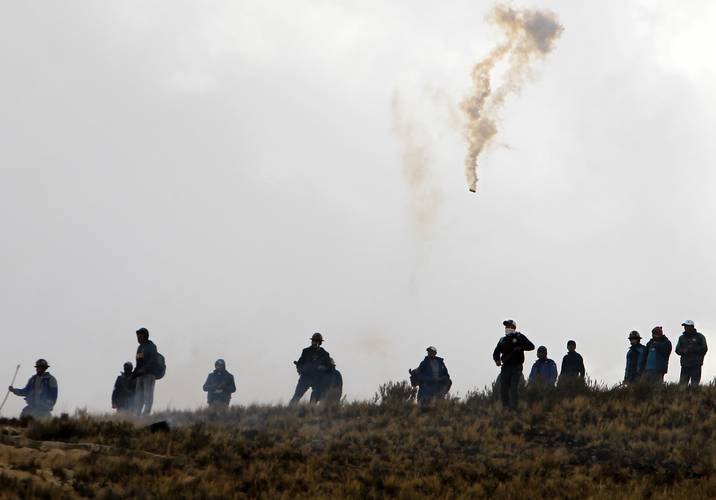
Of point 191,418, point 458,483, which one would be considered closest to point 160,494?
point 458,483

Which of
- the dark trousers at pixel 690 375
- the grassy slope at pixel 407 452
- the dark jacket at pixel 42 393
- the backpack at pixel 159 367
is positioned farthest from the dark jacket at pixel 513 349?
the dark jacket at pixel 42 393

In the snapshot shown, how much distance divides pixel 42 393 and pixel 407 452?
772 centimetres

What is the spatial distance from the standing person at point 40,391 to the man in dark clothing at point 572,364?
33.9ft

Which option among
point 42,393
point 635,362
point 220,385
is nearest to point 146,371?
point 42,393

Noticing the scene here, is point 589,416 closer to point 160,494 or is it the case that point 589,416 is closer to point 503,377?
point 503,377

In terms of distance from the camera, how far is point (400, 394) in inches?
892

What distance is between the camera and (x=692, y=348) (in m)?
21.4

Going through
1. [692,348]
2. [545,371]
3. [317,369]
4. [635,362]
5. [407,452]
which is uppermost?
[692,348]

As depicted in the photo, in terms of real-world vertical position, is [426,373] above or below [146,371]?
above

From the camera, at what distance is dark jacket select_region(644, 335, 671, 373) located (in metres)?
21.8

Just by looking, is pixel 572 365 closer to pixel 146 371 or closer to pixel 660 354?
pixel 660 354

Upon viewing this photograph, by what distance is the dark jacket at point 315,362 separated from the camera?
22391 millimetres

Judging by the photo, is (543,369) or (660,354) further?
(543,369)

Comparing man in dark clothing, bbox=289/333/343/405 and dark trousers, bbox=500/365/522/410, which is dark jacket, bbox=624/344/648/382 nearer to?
dark trousers, bbox=500/365/522/410
